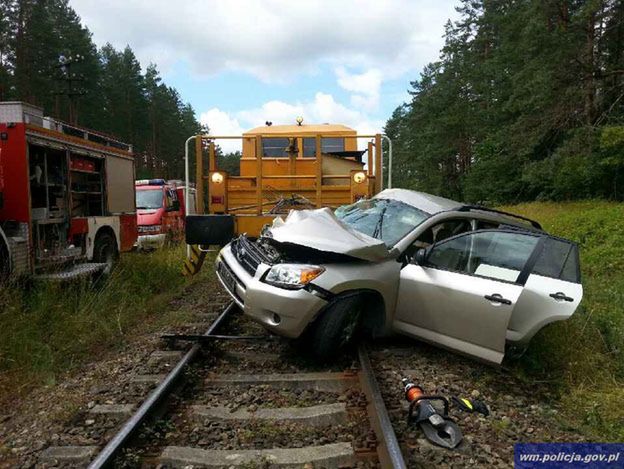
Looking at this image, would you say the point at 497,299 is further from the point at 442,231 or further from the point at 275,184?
the point at 275,184

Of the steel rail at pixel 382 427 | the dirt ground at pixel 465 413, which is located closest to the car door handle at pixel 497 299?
the dirt ground at pixel 465 413

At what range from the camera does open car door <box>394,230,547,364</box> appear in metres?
4.34

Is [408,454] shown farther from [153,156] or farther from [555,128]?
[153,156]

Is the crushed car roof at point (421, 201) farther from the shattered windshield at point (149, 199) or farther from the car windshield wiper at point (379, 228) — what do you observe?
the shattered windshield at point (149, 199)

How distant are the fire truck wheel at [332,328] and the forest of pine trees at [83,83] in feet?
90.5

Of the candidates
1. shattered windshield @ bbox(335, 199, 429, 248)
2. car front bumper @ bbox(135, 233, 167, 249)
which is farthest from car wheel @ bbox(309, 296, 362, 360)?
car front bumper @ bbox(135, 233, 167, 249)

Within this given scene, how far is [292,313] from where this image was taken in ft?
14.4

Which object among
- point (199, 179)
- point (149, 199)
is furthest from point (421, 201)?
point (149, 199)

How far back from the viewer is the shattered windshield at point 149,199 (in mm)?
15259

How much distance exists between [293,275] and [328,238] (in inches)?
18.7

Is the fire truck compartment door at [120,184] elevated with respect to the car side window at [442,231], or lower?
elevated

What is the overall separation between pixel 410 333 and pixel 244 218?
4062 millimetres

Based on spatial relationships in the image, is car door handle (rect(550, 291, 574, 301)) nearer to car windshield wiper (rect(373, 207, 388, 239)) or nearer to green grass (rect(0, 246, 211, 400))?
car windshield wiper (rect(373, 207, 388, 239))

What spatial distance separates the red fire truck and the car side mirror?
16.0 feet
